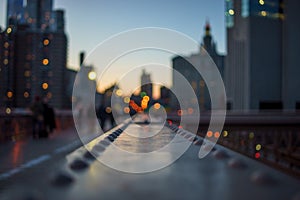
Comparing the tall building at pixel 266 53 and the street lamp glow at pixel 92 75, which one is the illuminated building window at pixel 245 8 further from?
the street lamp glow at pixel 92 75

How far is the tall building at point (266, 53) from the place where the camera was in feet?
142

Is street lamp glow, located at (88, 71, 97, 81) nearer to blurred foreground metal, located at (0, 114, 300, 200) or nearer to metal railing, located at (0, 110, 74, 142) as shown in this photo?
metal railing, located at (0, 110, 74, 142)

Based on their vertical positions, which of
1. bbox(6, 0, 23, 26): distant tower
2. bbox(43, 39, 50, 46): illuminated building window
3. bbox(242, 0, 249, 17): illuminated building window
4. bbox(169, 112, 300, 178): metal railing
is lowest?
bbox(169, 112, 300, 178): metal railing

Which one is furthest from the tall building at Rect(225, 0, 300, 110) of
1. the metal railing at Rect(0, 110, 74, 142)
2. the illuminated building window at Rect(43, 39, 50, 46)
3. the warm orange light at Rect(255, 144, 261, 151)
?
the metal railing at Rect(0, 110, 74, 142)

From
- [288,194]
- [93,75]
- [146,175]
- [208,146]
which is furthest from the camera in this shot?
[93,75]

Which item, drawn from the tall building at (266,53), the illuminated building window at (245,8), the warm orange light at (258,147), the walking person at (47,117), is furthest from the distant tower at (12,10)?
the illuminated building window at (245,8)

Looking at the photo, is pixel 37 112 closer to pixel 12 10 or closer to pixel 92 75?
pixel 12 10

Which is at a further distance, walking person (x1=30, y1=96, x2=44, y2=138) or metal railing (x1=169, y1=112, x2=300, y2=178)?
metal railing (x1=169, y1=112, x2=300, y2=178)

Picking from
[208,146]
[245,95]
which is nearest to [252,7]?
[245,95]

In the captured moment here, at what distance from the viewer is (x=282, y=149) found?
50.9 ft

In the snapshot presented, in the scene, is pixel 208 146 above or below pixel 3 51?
below

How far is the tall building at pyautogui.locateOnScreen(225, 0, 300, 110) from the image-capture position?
142 feet

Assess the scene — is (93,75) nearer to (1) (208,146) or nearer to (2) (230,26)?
(1) (208,146)

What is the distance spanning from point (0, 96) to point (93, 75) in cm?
1125
